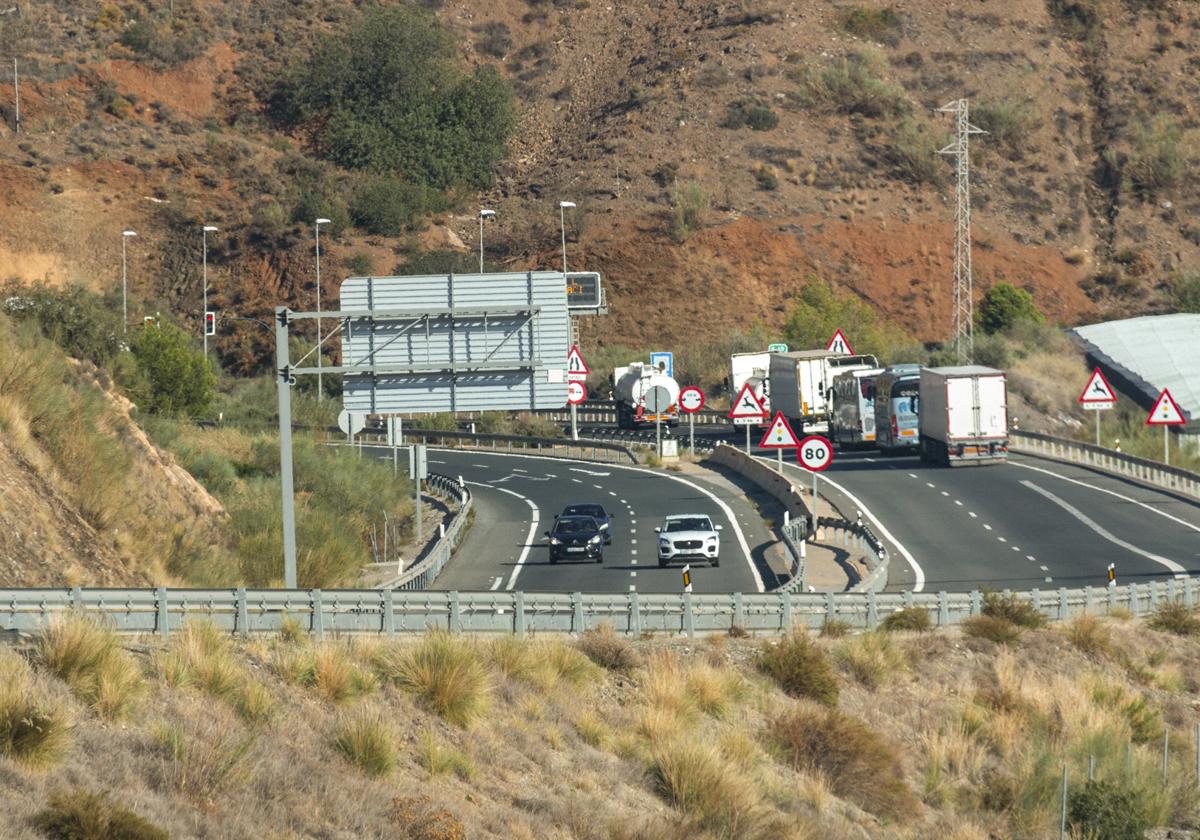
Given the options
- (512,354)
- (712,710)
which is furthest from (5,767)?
(512,354)

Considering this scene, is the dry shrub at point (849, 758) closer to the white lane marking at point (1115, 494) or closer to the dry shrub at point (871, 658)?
the dry shrub at point (871, 658)

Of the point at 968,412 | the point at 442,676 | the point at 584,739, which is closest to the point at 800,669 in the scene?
the point at 584,739

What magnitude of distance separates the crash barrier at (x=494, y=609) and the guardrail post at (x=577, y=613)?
0.01 metres

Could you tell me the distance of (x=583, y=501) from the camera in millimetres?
53875

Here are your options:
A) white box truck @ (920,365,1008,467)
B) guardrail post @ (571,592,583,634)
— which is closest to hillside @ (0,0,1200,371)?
white box truck @ (920,365,1008,467)

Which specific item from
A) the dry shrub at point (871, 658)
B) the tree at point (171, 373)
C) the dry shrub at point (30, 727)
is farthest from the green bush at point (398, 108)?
the dry shrub at point (30, 727)

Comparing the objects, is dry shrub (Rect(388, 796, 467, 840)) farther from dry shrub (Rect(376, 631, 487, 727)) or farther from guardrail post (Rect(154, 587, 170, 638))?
guardrail post (Rect(154, 587, 170, 638))

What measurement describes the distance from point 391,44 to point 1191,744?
110 meters

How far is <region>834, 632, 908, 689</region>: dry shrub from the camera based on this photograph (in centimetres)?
2573

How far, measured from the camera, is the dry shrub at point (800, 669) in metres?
24.4

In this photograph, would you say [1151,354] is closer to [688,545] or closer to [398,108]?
[688,545]

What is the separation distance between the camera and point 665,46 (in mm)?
129750

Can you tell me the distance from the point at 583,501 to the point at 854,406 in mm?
13016

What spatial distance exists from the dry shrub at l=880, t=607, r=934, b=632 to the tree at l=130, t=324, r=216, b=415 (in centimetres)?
3887
